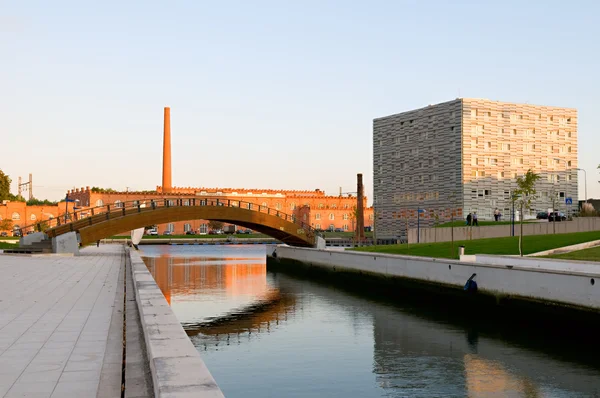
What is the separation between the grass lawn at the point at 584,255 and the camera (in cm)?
2890

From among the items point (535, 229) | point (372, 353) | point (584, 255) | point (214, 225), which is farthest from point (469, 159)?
point (214, 225)

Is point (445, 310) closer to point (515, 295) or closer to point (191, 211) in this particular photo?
point (515, 295)

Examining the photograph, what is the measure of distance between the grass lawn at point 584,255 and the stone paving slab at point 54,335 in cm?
2048

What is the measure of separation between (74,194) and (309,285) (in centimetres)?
11672

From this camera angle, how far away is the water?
1479 cm

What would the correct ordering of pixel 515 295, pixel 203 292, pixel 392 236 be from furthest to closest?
pixel 392 236
pixel 203 292
pixel 515 295

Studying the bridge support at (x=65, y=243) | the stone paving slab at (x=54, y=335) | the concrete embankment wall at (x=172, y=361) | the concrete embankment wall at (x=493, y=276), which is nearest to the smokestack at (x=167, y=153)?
the bridge support at (x=65, y=243)

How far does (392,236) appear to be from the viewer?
294 ft

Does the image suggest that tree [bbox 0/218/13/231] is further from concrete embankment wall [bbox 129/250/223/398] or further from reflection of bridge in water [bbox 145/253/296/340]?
concrete embankment wall [bbox 129/250/223/398]

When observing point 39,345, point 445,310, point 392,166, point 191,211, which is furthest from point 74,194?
point 39,345

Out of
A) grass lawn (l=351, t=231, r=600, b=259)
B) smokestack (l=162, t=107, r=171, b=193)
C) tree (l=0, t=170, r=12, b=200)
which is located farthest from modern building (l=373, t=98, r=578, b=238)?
tree (l=0, t=170, r=12, b=200)

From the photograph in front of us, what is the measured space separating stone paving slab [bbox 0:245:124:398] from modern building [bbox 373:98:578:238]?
197 ft

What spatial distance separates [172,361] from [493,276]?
20776mm

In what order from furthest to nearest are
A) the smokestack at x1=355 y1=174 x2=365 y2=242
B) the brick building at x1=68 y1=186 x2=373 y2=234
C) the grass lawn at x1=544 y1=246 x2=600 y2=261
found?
the brick building at x1=68 y1=186 x2=373 y2=234 → the smokestack at x1=355 y1=174 x2=365 y2=242 → the grass lawn at x1=544 y1=246 x2=600 y2=261
